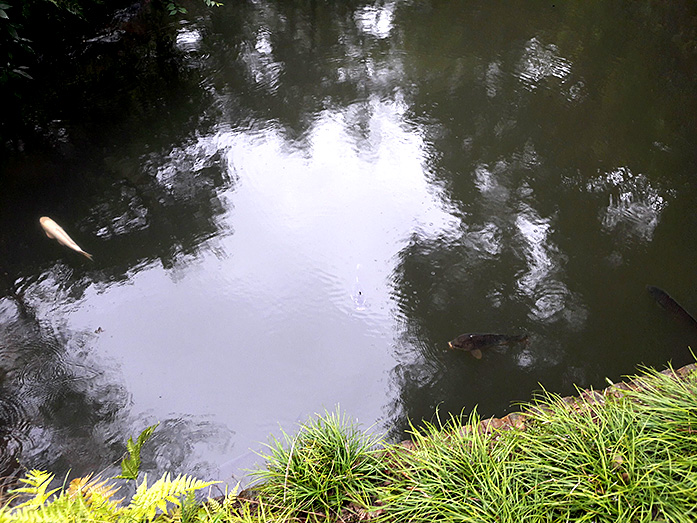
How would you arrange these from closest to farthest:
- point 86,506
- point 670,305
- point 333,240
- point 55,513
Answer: point 55,513
point 86,506
point 670,305
point 333,240

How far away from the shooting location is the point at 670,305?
3.60m

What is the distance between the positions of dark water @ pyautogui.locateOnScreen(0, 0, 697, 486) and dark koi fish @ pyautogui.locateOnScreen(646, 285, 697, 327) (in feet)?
0.18

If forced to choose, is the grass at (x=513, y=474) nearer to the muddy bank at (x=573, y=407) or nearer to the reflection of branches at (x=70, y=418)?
the muddy bank at (x=573, y=407)

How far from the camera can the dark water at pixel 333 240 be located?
3340 mm

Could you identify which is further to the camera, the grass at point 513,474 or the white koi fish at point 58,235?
the white koi fish at point 58,235

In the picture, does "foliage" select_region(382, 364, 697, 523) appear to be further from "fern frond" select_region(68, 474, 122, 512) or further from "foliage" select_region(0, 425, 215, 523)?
"fern frond" select_region(68, 474, 122, 512)

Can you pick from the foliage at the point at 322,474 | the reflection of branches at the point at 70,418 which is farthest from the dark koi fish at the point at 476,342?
the reflection of branches at the point at 70,418

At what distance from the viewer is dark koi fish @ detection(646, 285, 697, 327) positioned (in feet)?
11.5

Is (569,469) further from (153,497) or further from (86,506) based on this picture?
(86,506)

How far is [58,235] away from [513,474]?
13.1 ft

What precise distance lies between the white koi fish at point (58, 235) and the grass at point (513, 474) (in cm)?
258

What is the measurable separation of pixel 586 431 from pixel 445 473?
72cm

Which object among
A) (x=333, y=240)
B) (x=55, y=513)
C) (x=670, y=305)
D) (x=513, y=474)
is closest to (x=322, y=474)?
(x=513, y=474)

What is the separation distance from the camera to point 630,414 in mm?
2314
